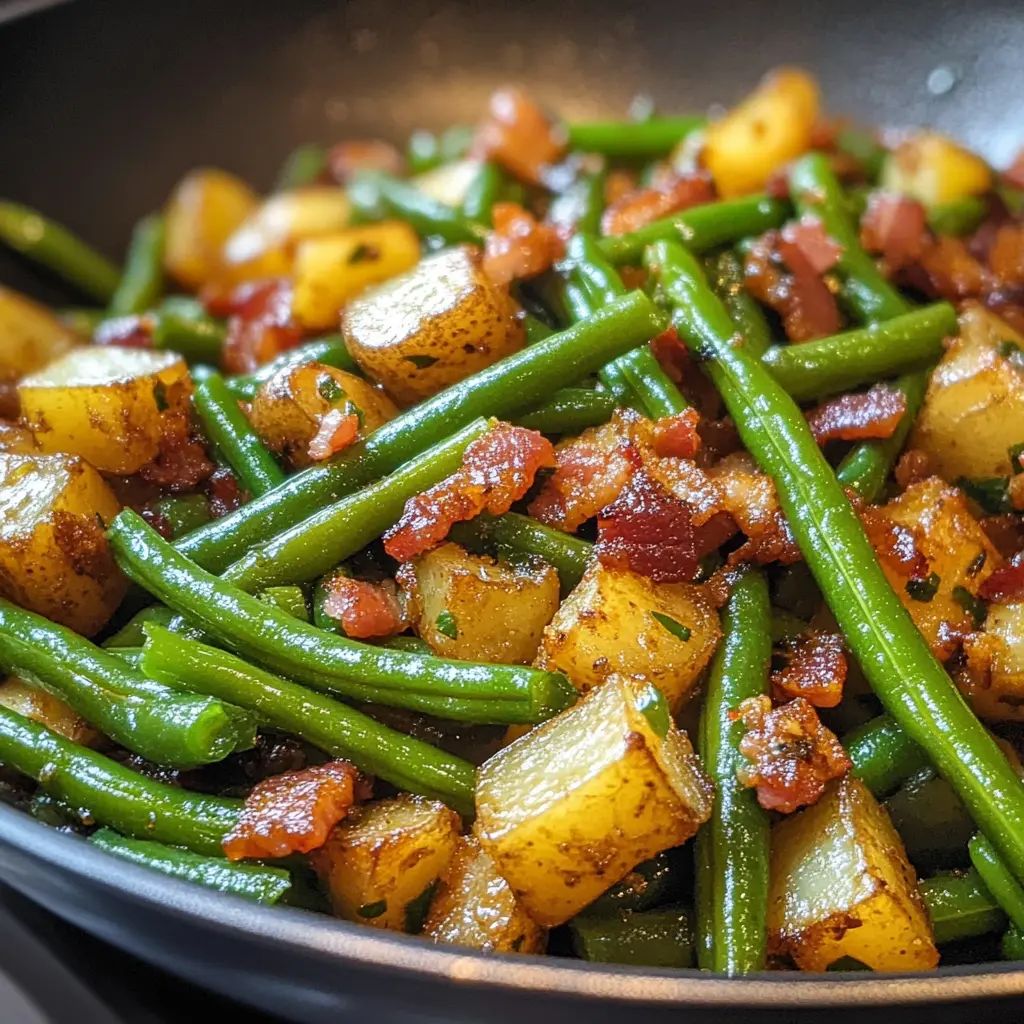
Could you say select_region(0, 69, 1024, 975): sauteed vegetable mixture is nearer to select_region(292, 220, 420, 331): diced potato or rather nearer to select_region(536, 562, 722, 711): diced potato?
select_region(536, 562, 722, 711): diced potato

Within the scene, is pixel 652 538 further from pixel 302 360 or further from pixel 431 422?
pixel 302 360

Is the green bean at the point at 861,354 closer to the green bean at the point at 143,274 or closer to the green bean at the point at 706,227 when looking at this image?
the green bean at the point at 706,227

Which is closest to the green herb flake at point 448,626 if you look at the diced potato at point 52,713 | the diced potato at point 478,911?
the diced potato at point 478,911

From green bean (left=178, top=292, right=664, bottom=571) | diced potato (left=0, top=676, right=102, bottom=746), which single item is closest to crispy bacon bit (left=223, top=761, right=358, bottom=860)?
diced potato (left=0, top=676, right=102, bottom=746)

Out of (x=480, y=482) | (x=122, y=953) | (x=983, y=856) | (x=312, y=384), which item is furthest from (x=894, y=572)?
(x=122, y=953)

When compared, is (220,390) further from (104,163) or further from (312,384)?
(104,163)
